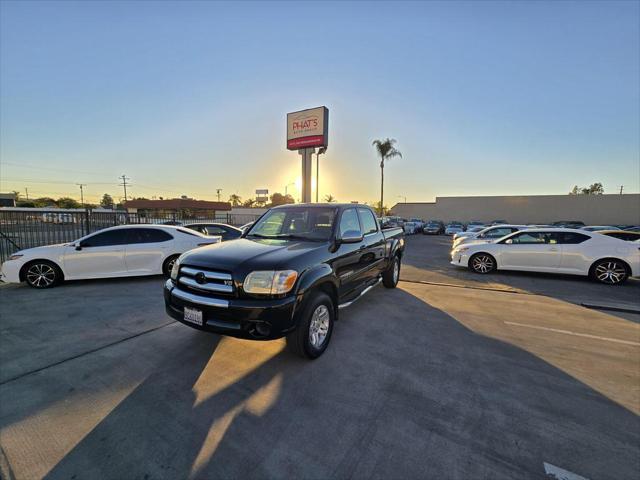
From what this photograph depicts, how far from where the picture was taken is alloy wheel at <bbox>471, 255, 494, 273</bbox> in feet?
28.1

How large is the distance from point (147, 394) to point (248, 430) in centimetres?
119

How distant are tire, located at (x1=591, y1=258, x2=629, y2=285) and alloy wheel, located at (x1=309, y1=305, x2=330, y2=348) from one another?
27.5ft

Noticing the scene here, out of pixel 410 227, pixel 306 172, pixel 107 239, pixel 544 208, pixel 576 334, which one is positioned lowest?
pixel 576 334

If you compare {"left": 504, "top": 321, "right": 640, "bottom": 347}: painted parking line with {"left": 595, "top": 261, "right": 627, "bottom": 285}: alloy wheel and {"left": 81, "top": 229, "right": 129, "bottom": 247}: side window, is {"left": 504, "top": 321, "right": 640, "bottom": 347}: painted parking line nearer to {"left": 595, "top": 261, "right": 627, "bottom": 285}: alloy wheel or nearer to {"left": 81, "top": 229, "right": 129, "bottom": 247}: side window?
{"left": 595, "top": 261, "right": 627, "bottom": 285}: alloy wheel

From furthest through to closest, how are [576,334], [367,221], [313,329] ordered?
1. [367,221]
2. [576,334]
3. [313,329]

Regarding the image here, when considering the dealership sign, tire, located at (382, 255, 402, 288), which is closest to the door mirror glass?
tire, located at (382, 255, 402, 288)

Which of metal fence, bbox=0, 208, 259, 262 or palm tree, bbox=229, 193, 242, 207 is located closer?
metal fence, bbox=0, 208, 259, 262

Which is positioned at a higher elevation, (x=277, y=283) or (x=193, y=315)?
(x=277, y=283)

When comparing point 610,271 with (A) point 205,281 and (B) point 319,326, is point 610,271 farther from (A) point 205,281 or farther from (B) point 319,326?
(A) point 205,281

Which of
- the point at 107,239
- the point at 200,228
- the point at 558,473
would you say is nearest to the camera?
the point at 558,473

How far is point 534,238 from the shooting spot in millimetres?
8070

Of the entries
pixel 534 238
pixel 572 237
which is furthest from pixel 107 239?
pixel 572 237

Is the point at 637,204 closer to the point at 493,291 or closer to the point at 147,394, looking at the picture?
the point at 493,291

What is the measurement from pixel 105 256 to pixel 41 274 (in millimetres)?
1279
